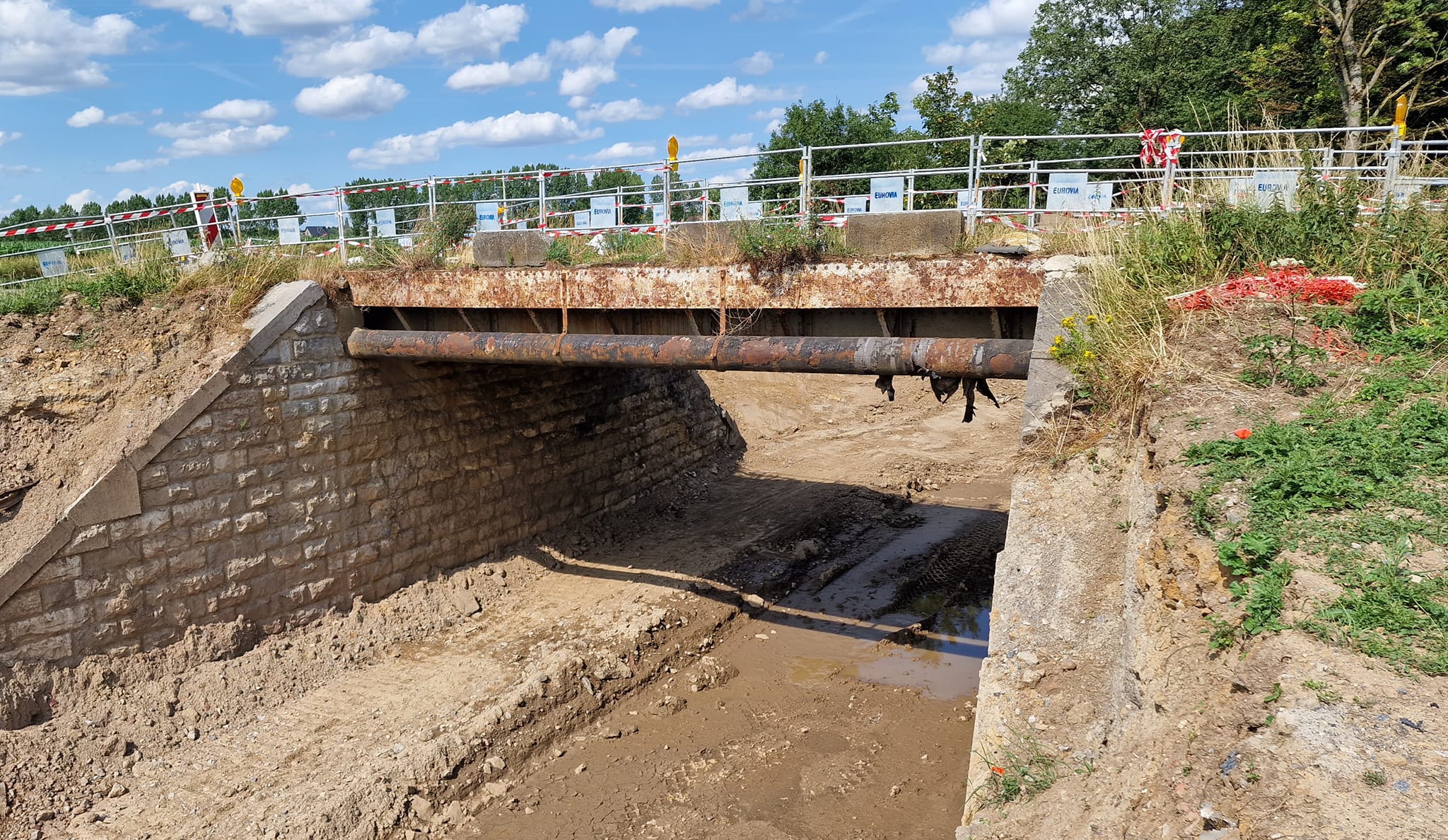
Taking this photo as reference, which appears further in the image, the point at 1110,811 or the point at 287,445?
the point at 287,445

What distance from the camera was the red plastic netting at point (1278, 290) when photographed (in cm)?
581

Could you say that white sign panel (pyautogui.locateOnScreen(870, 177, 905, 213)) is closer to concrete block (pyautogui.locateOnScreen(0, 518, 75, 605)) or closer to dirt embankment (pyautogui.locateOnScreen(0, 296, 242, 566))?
dirt embankment (pyautogui.locateOnScreen(0, 296, 242, 566))

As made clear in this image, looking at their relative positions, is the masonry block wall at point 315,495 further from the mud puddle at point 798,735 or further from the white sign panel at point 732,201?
the mud puddle at point 798,735

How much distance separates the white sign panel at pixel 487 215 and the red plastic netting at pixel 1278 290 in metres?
8.72

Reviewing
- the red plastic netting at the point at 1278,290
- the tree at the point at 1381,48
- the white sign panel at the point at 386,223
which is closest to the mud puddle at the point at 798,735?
the red plastic netting at the point at 1278,290

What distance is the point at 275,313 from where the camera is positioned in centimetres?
935

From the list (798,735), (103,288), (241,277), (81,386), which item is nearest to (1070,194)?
(798,735)

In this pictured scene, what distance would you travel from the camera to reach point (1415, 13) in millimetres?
18094

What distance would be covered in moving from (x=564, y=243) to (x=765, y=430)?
10108 mm

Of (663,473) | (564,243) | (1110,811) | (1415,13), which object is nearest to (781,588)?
(663,473)

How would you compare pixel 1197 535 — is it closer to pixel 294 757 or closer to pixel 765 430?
pixel 294 757

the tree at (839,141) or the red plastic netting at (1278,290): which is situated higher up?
the tree at (839,141)

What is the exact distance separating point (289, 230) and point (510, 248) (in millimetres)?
4598

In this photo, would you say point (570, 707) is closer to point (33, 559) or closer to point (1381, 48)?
point (33, 559)
